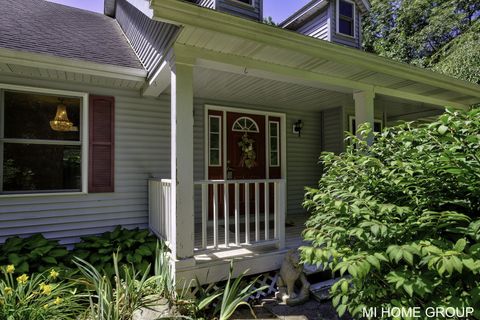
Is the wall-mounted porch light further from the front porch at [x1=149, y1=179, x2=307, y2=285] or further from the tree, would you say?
the tree

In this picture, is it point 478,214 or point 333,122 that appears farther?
point 333,122

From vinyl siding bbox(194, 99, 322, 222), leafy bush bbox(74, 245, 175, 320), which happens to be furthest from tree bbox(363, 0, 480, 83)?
leafy bush bbox(74, 245, 175, 320)

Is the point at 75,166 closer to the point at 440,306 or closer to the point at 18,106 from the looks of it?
the point at 18,106

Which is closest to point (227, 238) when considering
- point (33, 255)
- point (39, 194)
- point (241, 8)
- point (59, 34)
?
point (33, 255)

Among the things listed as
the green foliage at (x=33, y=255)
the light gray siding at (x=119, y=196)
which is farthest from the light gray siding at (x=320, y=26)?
the green foliage at (x=33, y=255)

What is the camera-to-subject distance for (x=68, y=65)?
3318 millimetres

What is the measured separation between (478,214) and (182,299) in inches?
94.5

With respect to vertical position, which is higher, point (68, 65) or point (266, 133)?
point (68, 65)

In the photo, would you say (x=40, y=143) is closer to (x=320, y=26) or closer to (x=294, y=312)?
(x=294, y=312)

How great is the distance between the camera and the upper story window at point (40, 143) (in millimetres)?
3426

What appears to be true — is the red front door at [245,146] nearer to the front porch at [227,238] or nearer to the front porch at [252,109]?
the front porch at [252,109]

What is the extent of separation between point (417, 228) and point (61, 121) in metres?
4.17

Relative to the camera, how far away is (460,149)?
5.22 ft

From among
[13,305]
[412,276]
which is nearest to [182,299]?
[13,305]
